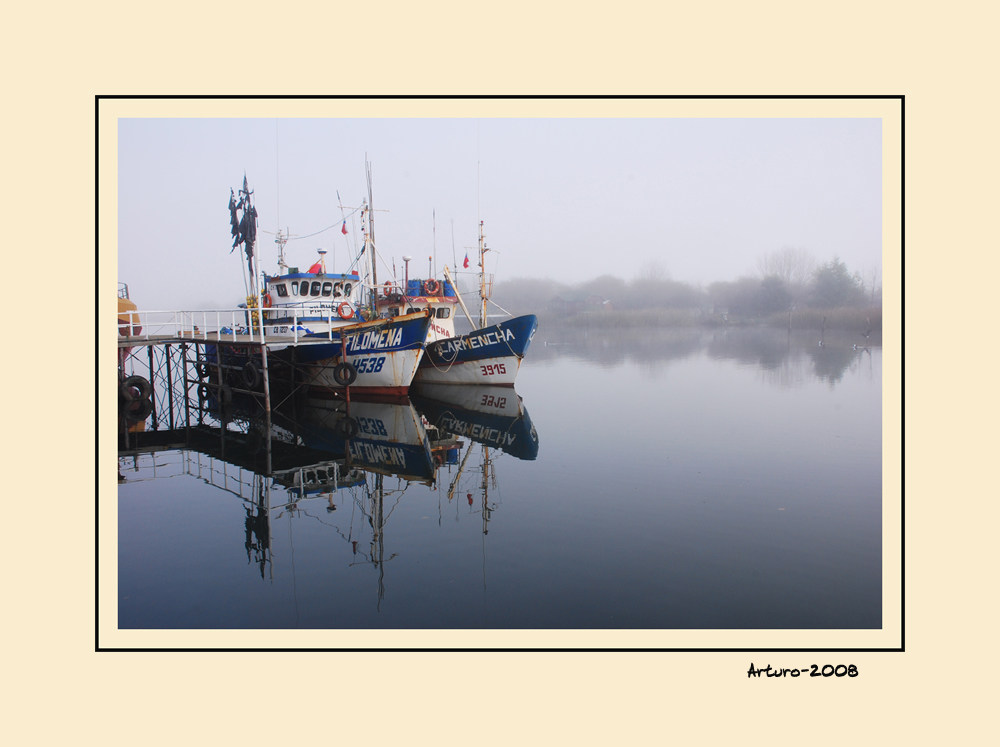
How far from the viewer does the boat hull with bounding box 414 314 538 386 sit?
76.7ft

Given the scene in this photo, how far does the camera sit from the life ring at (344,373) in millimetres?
20755

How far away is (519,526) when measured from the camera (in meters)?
9.39

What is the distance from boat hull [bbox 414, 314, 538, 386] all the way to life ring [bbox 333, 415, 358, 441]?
272 inches

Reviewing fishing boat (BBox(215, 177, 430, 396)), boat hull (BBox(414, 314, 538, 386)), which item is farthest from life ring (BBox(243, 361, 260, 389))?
boat hull (BBox(414, 314, 538, 386))

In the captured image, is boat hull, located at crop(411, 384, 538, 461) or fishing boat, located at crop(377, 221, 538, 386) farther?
fishing boat, located at crop(377, 221, 538, 386)

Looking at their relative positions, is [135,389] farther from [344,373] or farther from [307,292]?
[307,292]

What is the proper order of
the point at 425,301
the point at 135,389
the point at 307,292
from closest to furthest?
1. the point at 135,389
2. the point at 307,292
3. the point at 425,301

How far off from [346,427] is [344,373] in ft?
12.1

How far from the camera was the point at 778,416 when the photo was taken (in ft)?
60.7

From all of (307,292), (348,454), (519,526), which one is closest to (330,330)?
(307,292)

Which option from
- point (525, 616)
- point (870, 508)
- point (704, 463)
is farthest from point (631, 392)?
point (525, 616)

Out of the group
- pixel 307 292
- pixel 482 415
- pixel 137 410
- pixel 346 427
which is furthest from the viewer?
pixel 307 292

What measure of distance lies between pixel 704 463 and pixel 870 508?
135 inches

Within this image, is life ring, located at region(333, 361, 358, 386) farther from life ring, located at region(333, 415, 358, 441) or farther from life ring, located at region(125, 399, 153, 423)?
life ring, located at region(125, 399, 153, 423)
